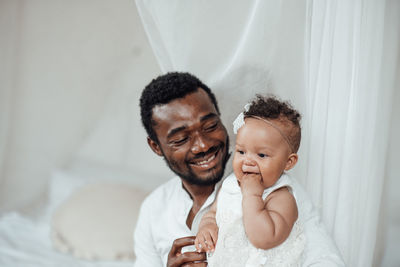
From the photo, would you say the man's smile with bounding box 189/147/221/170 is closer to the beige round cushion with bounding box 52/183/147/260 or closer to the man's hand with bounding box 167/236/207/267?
the man's hand with bounding box 167/236/207/267

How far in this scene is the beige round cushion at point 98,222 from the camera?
96.7 inches

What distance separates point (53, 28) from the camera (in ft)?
9.07

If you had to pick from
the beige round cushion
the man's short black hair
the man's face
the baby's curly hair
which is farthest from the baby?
the beige round cushion

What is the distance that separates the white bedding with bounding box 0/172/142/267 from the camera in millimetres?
2387

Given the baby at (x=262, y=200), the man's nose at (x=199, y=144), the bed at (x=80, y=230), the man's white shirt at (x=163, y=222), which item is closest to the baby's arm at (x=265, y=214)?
the baby at (x=262, y=200)

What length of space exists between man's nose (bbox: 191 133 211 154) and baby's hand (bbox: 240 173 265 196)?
27 centimetres

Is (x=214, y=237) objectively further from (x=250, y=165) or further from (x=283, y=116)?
(x=283, y=116)

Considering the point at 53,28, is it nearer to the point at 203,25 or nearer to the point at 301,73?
the point at 203,25

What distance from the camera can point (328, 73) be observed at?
1293 millimetres

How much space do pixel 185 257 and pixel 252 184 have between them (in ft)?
1.50

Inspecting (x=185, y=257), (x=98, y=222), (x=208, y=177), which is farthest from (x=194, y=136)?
(x=98, y=222)

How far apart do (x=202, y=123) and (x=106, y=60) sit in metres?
1.60

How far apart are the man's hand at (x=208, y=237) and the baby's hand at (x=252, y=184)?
7.4 inches

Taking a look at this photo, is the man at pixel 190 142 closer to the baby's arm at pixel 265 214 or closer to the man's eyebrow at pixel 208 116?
the man's eyebrow at pixel 208 116
